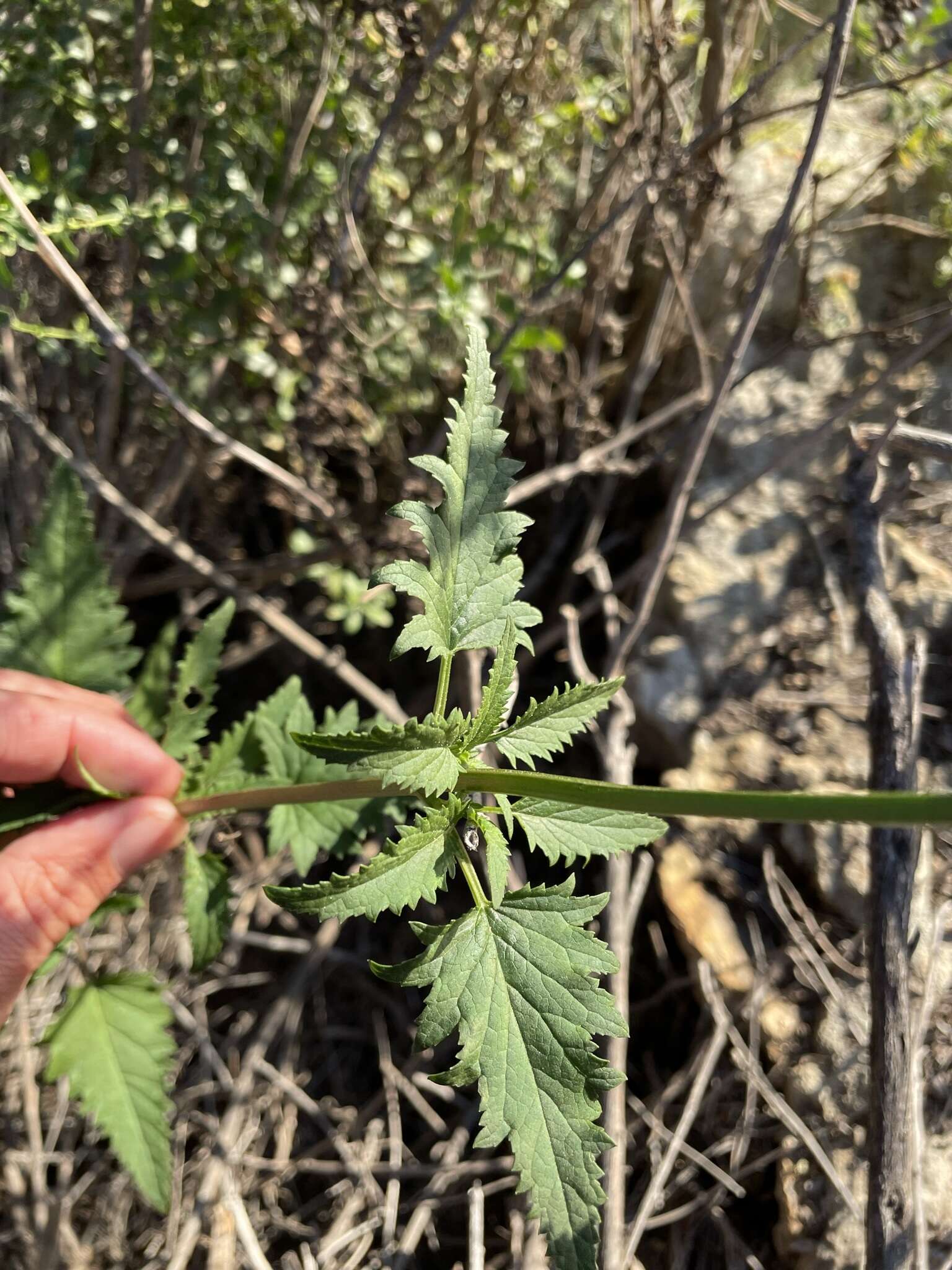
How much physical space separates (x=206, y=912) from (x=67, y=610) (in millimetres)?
812

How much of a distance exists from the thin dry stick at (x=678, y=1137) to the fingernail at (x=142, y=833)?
55.0 inches

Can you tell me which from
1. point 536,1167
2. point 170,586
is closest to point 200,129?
point 170,586

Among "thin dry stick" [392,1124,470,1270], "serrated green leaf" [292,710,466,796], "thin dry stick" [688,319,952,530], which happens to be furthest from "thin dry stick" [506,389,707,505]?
"thin dry stick" [392,1124,470,1270]

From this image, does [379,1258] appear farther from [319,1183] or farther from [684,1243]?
[684,1243]

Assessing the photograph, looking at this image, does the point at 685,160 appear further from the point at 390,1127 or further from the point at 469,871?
the point at 390,1127

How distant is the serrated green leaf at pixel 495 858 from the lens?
4.49 ft

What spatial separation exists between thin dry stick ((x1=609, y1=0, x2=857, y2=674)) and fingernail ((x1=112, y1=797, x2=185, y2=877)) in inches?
49.8

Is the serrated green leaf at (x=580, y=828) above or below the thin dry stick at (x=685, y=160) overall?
below

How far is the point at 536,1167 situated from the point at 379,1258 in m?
1.31

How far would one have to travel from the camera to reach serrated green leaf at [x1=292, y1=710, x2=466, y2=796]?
1259 mm

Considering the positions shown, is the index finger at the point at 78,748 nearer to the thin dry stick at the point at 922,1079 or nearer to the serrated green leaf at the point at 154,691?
the serrated green leaf at the point at 154,691

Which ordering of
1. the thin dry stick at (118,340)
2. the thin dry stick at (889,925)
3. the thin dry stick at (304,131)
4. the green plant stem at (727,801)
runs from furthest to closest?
the thin dry stick at (304,131) < the thin dry stick at (889,925) < the thin dry stick at (118,340) < the green plant stem at (727,801)

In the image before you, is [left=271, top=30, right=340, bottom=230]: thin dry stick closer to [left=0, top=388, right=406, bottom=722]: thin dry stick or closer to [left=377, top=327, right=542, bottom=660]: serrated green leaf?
[left=0, top=388, right=406, bottom=722]: thin dry stick

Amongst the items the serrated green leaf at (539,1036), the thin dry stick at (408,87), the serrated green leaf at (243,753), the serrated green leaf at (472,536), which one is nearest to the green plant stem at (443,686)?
the serrated green leaf at (472,536)
